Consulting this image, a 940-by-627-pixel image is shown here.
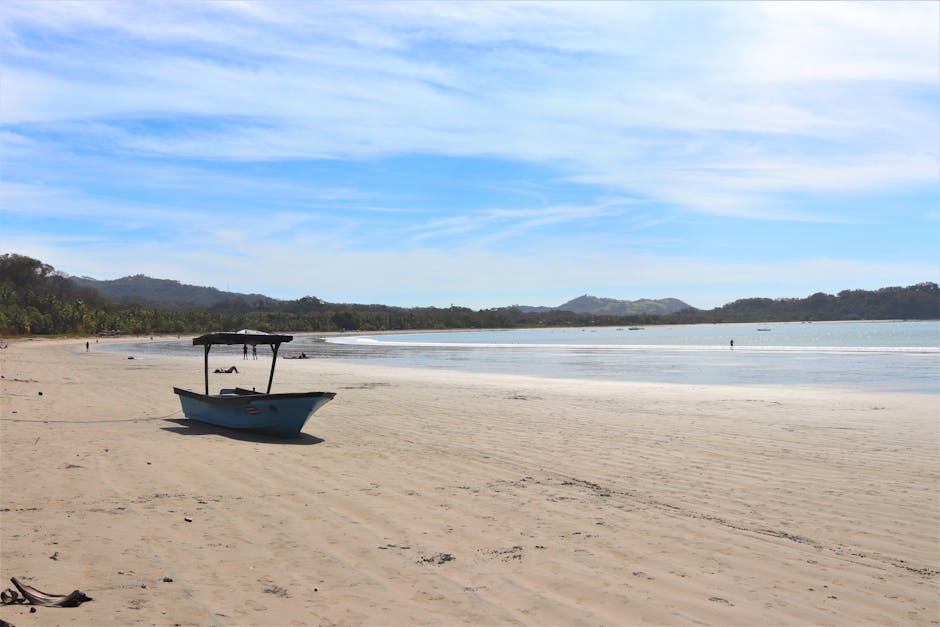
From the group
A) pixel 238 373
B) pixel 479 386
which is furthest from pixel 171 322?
pixel 479 386

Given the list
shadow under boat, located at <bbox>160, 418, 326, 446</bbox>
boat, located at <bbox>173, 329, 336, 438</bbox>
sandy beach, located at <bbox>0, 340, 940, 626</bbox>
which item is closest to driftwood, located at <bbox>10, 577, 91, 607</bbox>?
sandy beach, located at <bbox>0, 340, 940, 626</bbox>

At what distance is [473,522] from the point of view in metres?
7.04

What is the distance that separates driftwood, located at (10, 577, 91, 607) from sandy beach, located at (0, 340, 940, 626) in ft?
0.39

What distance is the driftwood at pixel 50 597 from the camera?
4605 millimetres

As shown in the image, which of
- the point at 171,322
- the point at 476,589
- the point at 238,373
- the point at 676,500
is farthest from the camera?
the point at 171,322

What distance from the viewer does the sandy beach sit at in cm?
496

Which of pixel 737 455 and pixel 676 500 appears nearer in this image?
pixel 676 500

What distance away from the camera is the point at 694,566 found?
19.1ft

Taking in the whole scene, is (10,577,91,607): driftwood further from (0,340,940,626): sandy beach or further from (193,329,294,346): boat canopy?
(193,329,294,346): boat canopy

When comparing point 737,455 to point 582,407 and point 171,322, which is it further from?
point 171,322

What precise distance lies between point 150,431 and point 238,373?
71.3 feet

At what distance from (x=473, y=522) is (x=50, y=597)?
12.1ft

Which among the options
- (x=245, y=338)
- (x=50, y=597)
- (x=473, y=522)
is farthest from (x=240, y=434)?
(x=50, y=597)

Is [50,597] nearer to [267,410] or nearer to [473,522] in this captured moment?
[473,522]
